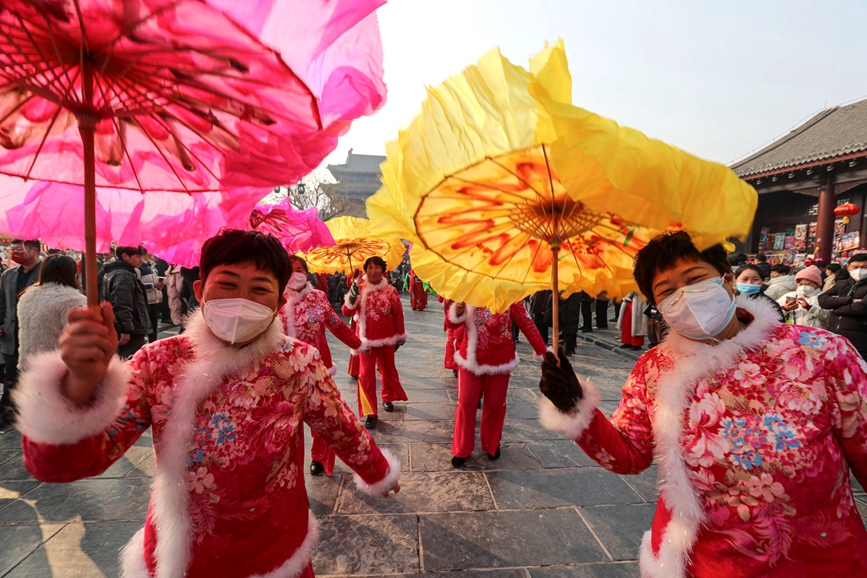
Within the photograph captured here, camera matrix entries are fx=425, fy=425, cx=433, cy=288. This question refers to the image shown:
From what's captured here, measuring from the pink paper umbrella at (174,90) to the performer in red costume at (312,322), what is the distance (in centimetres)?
233

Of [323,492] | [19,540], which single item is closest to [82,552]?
[19,540]

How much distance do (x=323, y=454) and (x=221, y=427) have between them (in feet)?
8.36

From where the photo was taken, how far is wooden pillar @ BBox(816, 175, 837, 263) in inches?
416

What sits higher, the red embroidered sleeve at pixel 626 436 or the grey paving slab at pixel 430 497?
the red embroidered sleeve at pixel 626 436

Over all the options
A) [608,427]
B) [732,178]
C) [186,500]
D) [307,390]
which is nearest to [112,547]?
[186,500]

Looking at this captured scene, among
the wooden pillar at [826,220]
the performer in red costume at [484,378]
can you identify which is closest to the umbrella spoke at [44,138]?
the performer in red costume at [484,378]

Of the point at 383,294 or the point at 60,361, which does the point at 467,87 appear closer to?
the point at 60,361

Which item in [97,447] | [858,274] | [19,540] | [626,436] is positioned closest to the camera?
[97,447]

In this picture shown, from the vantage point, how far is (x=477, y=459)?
4086 mm

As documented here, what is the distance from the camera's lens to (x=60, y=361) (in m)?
1.13

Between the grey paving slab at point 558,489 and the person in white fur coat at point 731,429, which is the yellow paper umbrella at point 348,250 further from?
the person in white fur coat at point 731,429

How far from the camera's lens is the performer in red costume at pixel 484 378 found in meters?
4.00

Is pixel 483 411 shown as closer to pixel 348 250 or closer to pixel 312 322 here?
pixel 312 322

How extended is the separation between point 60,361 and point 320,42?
3.49 ft
